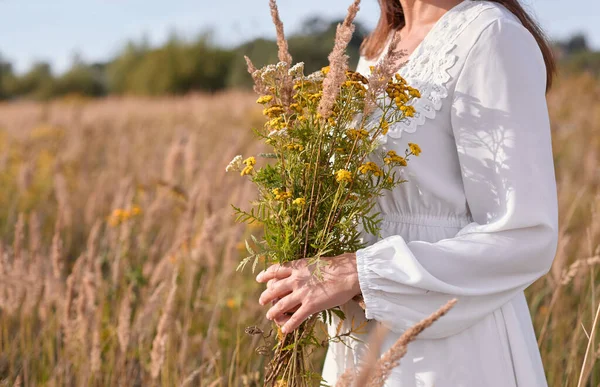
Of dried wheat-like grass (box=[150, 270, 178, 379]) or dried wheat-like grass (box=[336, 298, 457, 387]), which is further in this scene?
dried wheat-like grass (box=[150, 270, 178, 379])

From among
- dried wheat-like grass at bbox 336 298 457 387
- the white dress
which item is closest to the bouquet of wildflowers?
the white dress

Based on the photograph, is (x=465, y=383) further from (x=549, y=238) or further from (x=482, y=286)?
(x=549, y=238)

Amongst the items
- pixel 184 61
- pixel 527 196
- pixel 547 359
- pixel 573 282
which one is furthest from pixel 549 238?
pixel 184 61

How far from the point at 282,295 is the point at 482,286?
41cm

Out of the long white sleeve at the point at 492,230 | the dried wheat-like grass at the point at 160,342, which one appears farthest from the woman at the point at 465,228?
the dried wheat-like grass at the point at 160,342

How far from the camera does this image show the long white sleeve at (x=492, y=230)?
109 cm

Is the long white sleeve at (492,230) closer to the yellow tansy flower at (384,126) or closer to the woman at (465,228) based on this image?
the woman at (465,228)

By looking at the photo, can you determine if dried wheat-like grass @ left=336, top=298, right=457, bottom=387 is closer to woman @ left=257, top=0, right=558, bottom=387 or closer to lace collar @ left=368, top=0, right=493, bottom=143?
woman @ left=257, top=0, right=558, bottom=387

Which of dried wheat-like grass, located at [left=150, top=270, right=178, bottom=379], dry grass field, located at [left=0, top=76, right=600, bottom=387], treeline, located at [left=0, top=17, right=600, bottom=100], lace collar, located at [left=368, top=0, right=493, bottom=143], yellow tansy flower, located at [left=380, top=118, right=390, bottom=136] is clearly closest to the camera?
yellow tansy flower, located at [left=380, top=118, right=390, bottom=136]

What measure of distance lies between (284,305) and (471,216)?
0.47 metres

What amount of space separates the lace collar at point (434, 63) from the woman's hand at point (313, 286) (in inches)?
12.0

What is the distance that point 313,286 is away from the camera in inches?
43.6

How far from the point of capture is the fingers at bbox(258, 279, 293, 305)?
44.8 inches

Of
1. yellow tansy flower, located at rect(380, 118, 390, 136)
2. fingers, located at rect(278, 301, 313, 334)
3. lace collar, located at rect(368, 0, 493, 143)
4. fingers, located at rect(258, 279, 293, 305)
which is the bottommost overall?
fingers, located at rect(278, 301, 313, 334)
